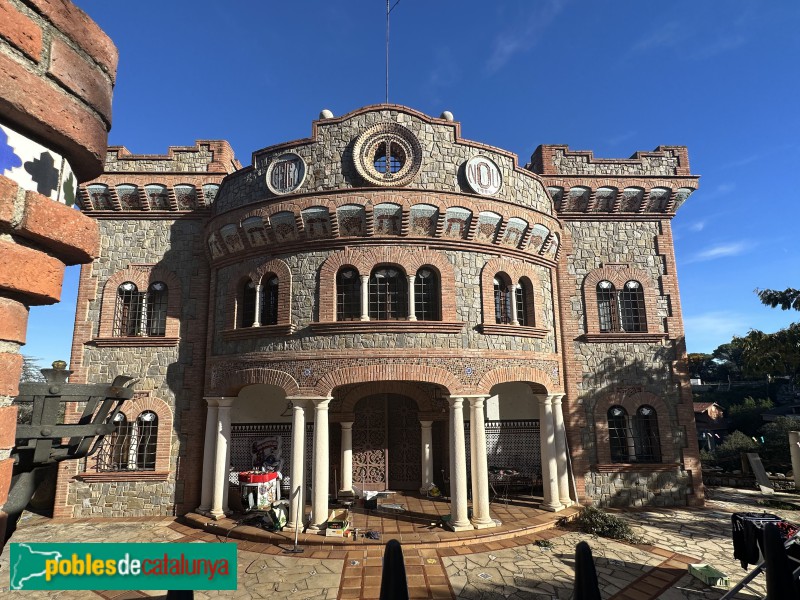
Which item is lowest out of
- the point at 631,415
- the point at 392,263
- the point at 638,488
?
the point at 638,488

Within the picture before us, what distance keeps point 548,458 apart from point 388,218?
7.83 meters

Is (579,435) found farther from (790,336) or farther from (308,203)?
(308,203)

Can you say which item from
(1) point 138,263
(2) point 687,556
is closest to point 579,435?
(2) point 687,556

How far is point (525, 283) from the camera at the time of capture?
13023mm

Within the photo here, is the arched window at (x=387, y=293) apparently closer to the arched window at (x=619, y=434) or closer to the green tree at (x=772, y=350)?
the arched window at (x=619, y=434)

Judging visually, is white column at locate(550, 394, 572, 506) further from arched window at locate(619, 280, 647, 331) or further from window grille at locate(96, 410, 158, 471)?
window grille at locate(96, 410, 158, 471)

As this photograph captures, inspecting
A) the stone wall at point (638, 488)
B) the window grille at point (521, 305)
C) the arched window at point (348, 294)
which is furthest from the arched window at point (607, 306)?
the arched window at point (348, 294)

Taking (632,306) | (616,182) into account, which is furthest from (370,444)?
(616,182)

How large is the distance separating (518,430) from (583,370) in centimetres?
286

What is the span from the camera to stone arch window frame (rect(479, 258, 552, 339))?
11.7m

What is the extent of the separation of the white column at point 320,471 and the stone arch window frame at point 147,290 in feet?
18.1

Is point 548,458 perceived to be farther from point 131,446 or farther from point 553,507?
point 131,446

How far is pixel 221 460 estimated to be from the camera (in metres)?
11.9

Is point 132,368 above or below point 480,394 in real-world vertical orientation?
above
